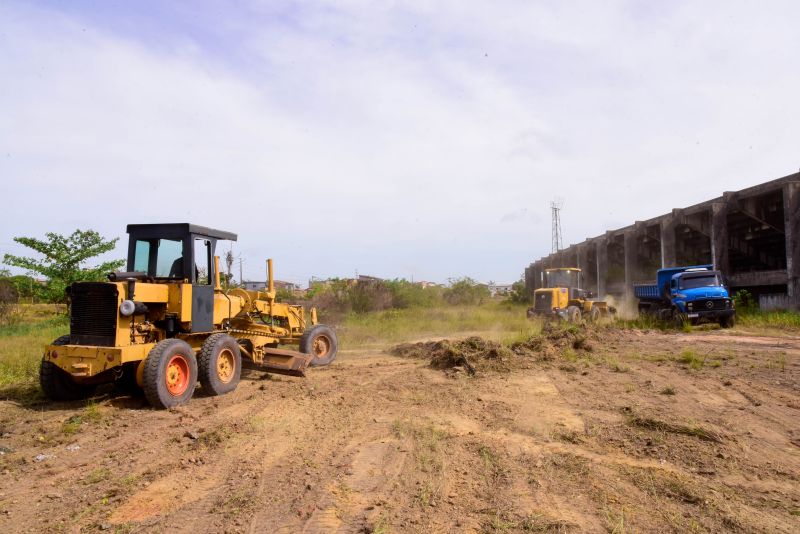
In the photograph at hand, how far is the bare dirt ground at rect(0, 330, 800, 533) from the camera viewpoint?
409cm

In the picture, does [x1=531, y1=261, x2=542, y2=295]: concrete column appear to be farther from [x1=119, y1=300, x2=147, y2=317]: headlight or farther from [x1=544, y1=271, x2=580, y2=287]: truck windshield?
[x1=119, y1=300, x2=147, y2=317]: headlight

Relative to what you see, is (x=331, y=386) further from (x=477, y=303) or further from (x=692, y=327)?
(x=477, y=303)

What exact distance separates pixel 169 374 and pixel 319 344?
491 cm

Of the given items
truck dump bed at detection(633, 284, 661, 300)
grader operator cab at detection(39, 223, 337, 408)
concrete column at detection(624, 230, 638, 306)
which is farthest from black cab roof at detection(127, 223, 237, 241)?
concrete column at detection(624, 230, 638, 306)

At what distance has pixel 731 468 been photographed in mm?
4988

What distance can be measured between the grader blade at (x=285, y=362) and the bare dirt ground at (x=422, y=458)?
2.19 feet

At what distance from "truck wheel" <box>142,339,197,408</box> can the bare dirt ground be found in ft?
0.73

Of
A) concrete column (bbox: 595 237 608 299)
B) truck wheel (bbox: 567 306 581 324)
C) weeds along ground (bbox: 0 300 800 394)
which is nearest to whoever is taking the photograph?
weeds along ground (bbox: 0 300 800 394)

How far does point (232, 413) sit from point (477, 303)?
32.1m

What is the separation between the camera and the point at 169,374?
7.84 metres

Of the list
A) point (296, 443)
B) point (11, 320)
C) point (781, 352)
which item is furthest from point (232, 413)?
point (11, 320)

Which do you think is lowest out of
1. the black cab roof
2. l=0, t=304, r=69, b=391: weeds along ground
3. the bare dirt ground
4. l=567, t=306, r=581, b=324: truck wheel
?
the bare dirt ground

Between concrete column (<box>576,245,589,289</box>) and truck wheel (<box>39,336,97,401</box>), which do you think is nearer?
truck wheel (<box>39,336,97,401</box>)

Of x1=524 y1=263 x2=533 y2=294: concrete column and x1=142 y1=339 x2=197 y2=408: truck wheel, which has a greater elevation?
x1=524 y1=263 x2=533 y2=294: concrete column
